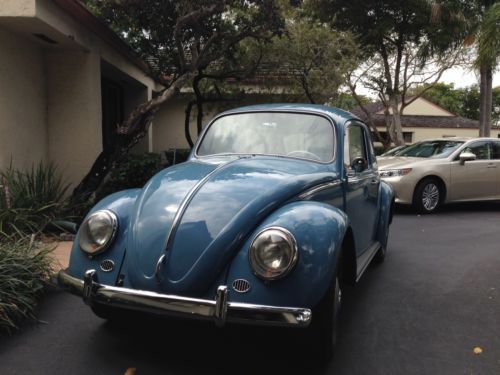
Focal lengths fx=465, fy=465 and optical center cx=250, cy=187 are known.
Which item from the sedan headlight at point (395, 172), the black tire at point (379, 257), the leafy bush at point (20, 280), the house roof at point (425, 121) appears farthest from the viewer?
the house roof at point (425, 121)

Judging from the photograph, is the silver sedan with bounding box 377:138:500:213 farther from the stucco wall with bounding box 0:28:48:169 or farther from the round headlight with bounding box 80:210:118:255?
the round headlight with bounding box 80:210:118:255

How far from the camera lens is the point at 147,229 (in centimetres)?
286

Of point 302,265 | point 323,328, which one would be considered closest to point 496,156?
point 323,328

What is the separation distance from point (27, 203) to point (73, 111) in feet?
9.39

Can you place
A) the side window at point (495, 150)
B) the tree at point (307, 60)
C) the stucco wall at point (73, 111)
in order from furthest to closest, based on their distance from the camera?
1. the tree at point (307, 60)
2. the side window at point (495, 150)
3. the stucco wall at point (73, 111)

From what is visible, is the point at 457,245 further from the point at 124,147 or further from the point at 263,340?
the point at 124,147

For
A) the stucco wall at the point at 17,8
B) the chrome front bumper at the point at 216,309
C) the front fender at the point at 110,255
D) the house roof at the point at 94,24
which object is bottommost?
the chrome front bumper at the point at 216,309

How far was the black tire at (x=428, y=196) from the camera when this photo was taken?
8.74 meters

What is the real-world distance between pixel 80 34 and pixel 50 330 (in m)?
5.59

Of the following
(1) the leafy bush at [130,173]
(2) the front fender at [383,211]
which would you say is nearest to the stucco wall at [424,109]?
(1) the leafy bush at [130,173]

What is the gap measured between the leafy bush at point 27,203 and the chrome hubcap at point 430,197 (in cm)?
639

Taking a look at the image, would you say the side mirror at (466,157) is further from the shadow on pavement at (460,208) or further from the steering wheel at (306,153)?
the steering wheel at (306,153)

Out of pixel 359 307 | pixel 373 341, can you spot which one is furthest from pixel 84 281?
pixel 359 307

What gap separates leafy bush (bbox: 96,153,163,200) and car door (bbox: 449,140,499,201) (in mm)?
5831
